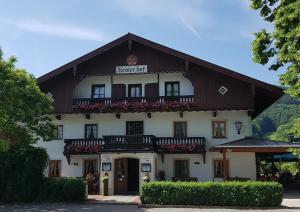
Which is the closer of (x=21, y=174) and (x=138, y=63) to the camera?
(x=21, y=174)

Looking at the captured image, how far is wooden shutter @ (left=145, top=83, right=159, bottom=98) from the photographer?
97.0 feet

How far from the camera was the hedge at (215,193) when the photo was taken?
19.2m

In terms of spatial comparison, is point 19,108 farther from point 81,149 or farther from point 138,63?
point 138,63

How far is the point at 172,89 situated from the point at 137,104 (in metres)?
2.97

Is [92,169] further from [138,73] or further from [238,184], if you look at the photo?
[238,184]

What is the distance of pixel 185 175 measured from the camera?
2823 centimetres

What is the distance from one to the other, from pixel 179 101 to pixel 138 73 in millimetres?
3512

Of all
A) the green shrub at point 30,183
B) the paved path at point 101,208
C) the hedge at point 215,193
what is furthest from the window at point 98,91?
the hedge at point 215,193

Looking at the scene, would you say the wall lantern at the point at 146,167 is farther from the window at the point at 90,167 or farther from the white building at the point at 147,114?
the window at the point at 90,167

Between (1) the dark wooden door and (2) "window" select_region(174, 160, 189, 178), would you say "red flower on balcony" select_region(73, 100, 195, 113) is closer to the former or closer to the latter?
(1) the dark wooden door

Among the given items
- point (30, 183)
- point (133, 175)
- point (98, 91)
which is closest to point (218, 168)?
point (133, 175)

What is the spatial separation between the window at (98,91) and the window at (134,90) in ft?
6.55

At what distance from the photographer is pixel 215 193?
1969 centimetres

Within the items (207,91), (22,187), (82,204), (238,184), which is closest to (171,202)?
(238,184)
